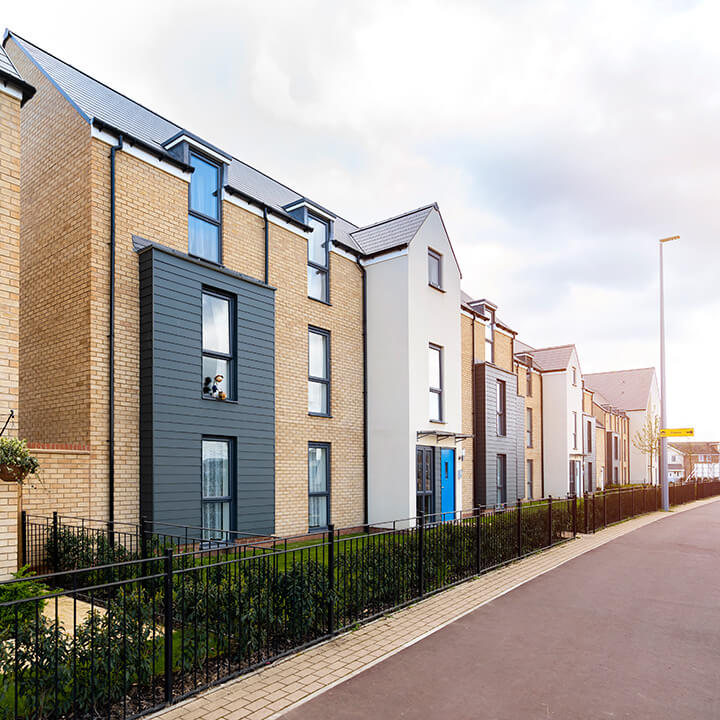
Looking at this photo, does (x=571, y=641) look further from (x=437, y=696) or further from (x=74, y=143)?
(x=74, y=143)

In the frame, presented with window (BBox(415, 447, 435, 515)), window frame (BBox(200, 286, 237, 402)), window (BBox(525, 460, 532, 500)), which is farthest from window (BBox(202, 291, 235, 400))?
window (BBox(525, 460, 532, 500))

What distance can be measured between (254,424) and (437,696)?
779 cm


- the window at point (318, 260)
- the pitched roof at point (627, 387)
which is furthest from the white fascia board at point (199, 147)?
the pitched roof at point (627, 387)

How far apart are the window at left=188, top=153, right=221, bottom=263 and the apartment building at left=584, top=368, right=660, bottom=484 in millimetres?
42831

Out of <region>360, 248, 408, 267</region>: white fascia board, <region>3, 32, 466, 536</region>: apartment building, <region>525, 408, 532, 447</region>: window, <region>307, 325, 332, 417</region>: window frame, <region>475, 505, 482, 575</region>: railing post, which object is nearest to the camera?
<region>3, 32, 466, 536</region>: apartment building

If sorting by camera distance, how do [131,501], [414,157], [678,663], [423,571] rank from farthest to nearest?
1. [414,157]
2. [131,501]
3. [423,571]
4. [678,663]

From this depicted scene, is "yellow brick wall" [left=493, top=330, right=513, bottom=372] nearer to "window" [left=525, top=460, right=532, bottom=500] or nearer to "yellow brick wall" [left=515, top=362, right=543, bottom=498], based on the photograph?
"yellow brick wall" [left=515, top=362, right=543, bottom=498]

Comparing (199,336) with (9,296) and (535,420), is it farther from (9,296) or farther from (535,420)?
(535,420)

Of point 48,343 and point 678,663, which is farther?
point 48,343

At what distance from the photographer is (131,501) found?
384 inches

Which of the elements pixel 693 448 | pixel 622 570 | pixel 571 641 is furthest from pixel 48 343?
pixel 693 448

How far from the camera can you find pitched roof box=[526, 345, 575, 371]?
30.4 m

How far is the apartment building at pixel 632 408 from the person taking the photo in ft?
161

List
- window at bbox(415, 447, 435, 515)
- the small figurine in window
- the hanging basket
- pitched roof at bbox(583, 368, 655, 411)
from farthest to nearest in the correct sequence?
pitched roof at bbox(583, 368, 655, 411) → window at bbox(415, 447, 435, 515) → the small figurine in window → the hanging basket
